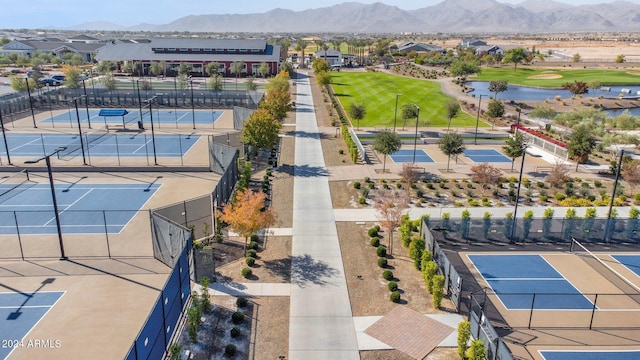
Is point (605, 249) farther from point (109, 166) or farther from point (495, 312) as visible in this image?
point (109, 166)

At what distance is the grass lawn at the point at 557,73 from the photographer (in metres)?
104

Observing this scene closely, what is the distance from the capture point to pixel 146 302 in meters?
20.0

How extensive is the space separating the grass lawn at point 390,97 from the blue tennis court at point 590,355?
4262cm

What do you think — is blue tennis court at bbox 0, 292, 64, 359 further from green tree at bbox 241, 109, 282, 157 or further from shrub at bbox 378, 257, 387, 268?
green tree at bbox 241, 109, 282, 157

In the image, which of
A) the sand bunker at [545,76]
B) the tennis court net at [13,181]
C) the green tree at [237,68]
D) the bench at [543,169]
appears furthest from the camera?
the sand bunker at [545,76]

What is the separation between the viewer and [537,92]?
311 ft

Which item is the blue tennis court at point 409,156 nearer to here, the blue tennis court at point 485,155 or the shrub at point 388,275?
the blue tennis court at point 485,155

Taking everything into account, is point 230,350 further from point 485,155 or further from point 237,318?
point 485,155

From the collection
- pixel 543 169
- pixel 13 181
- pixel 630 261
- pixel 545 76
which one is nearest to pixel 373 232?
pixel 630 261

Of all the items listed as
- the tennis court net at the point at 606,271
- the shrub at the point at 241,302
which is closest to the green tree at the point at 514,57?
the tennis court net at the point at 606,271

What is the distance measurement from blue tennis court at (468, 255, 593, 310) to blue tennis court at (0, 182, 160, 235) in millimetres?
20454

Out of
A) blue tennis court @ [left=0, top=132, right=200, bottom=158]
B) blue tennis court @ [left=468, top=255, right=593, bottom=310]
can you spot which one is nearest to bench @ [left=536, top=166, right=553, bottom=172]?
blue tennis court @ [left=468, top=255, right=593, bottom=310]

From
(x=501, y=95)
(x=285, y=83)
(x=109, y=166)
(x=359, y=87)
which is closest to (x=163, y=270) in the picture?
(x=109, y=166)

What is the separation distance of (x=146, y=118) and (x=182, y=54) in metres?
51.7
